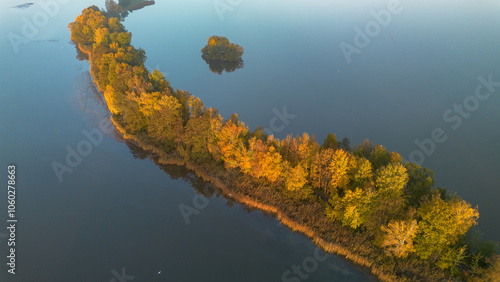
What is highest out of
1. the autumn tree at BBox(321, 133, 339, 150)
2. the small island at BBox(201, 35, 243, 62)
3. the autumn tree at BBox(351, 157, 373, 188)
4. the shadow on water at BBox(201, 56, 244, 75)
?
the small island at BBox(201, 35, 243, 62)

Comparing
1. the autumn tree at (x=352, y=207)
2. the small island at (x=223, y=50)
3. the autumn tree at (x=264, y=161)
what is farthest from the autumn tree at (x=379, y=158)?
the small island at (x=223, y=50)

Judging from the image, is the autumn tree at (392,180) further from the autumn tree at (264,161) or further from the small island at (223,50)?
the small island at (223,50)

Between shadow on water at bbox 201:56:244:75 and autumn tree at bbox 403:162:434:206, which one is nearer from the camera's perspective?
autumn tree at bbox 403:162:434:206

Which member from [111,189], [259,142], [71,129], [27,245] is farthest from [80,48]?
[259,142]

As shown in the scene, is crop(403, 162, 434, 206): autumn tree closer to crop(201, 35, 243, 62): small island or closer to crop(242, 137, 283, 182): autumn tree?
crop(242, 137, 283, 182): autumn tree

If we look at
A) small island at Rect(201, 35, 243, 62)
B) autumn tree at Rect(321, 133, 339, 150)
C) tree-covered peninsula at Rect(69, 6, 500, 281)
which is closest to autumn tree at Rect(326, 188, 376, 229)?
tree-covered peninsula at Rect(69, 6, 500, 281)

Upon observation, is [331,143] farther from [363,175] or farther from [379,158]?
[363,175]

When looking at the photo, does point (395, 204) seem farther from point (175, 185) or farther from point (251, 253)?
point (175, 185)
